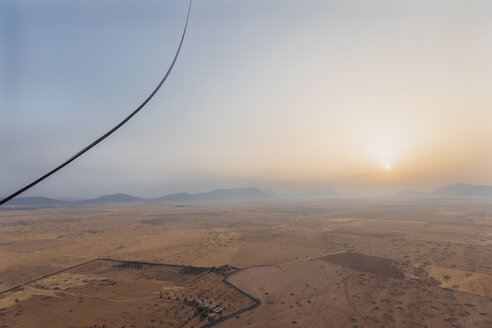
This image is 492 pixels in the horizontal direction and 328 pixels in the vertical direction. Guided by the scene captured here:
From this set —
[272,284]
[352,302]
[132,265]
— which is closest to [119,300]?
[132,265]

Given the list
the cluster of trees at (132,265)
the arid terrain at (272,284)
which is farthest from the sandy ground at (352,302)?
the cluster of trees at (132,265)

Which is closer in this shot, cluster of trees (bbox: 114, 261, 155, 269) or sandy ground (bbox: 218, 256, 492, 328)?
sandy ground (bbox: 218, 256, 492, 328)

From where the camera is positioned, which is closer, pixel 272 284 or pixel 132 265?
pixel 272 284

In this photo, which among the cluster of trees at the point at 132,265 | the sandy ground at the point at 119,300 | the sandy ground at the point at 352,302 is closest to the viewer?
the sandy ground at the point at 352,302

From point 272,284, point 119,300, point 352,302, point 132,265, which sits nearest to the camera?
point 352,302

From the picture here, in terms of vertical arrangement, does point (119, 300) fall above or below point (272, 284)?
above

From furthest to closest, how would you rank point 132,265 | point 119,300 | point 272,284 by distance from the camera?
point 132,265 → point 272,284 → point 119,300

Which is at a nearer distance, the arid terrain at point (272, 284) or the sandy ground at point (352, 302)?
the sandy ground at point (352, 302)

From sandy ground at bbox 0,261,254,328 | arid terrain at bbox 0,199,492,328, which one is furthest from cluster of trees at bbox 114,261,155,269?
sandy ground at bbox 0,261,254,328

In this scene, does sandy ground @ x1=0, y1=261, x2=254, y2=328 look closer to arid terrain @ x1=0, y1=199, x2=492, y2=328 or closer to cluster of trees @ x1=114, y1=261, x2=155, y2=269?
arid terrain @ x1=0, y1=199, x2=492, y2=328

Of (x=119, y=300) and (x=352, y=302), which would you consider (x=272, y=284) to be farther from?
(x=119, y=300)

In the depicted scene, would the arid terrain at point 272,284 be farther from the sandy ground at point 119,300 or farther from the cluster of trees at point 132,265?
the cluster of trees at point 132,265

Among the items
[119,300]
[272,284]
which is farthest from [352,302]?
[119,300]
